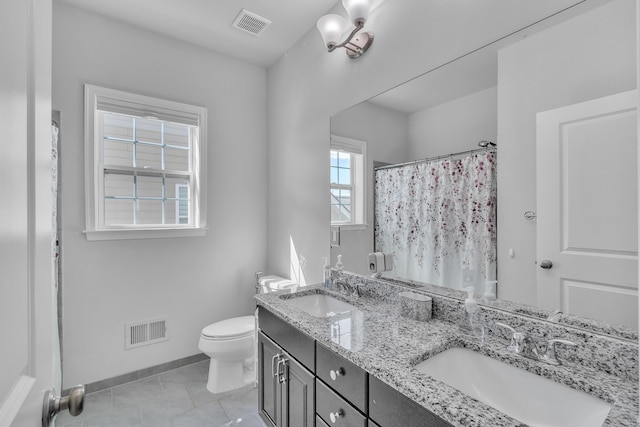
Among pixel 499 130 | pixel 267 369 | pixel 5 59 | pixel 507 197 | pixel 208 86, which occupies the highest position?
pixel 208 86

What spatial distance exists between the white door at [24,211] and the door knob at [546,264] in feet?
4.66

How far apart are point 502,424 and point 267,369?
131 cm

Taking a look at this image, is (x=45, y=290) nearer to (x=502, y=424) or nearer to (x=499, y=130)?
(x=502, y=424)

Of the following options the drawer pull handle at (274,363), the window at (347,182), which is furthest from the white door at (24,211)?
the window at (347,182)

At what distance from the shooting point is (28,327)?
0.52 m

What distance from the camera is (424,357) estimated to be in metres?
1.05

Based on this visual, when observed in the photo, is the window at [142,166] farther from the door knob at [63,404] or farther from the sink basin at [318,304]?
the door knob at [63,404]

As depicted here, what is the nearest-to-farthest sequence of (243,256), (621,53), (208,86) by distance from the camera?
(621,53) → (208,86) → (243,256)

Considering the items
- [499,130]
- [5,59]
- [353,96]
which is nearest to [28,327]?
[5,59]

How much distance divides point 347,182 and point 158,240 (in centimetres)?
162

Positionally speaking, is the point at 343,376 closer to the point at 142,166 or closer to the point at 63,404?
the point at 63,404

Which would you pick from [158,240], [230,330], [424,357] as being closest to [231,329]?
[230,330]

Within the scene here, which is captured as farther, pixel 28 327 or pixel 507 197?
pixel 507 197

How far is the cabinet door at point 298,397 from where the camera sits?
1.31 metres
